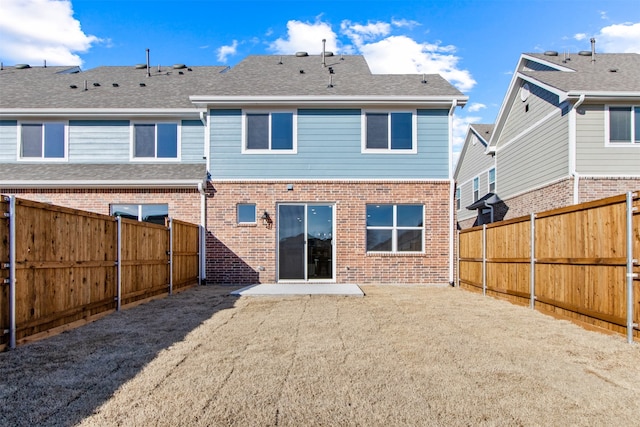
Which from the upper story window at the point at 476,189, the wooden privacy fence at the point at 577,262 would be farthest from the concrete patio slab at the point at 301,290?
the upper story window at the point at 476,189

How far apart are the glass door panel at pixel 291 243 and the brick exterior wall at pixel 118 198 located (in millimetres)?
2280

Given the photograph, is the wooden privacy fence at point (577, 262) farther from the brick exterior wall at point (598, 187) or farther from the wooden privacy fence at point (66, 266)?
the wooden privacy fence at point (66, 266)

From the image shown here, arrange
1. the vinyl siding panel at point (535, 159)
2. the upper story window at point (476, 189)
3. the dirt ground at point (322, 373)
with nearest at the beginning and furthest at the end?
1. the dirt ground at point (322, 373)
2. the vinyl siding panel at point (535, 159)
3. the upper story window at point (476, 189)

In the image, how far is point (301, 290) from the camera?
9859 mm

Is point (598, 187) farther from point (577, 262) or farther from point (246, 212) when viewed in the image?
point (246, 212)

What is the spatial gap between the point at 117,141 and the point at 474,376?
38.8 ft

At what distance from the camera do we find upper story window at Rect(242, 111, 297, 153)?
11547 mm

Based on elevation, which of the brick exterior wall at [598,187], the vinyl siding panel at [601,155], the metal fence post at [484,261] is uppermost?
the vinyl siding panel at [601,155]

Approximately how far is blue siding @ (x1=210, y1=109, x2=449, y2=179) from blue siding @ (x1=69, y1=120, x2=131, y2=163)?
288 cm

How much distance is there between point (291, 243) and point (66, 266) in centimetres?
628

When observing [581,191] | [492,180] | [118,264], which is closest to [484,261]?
[581,191]

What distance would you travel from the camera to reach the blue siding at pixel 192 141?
40.5 feet

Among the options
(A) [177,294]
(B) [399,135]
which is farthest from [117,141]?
(B) [399,135]

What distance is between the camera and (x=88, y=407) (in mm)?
2990
